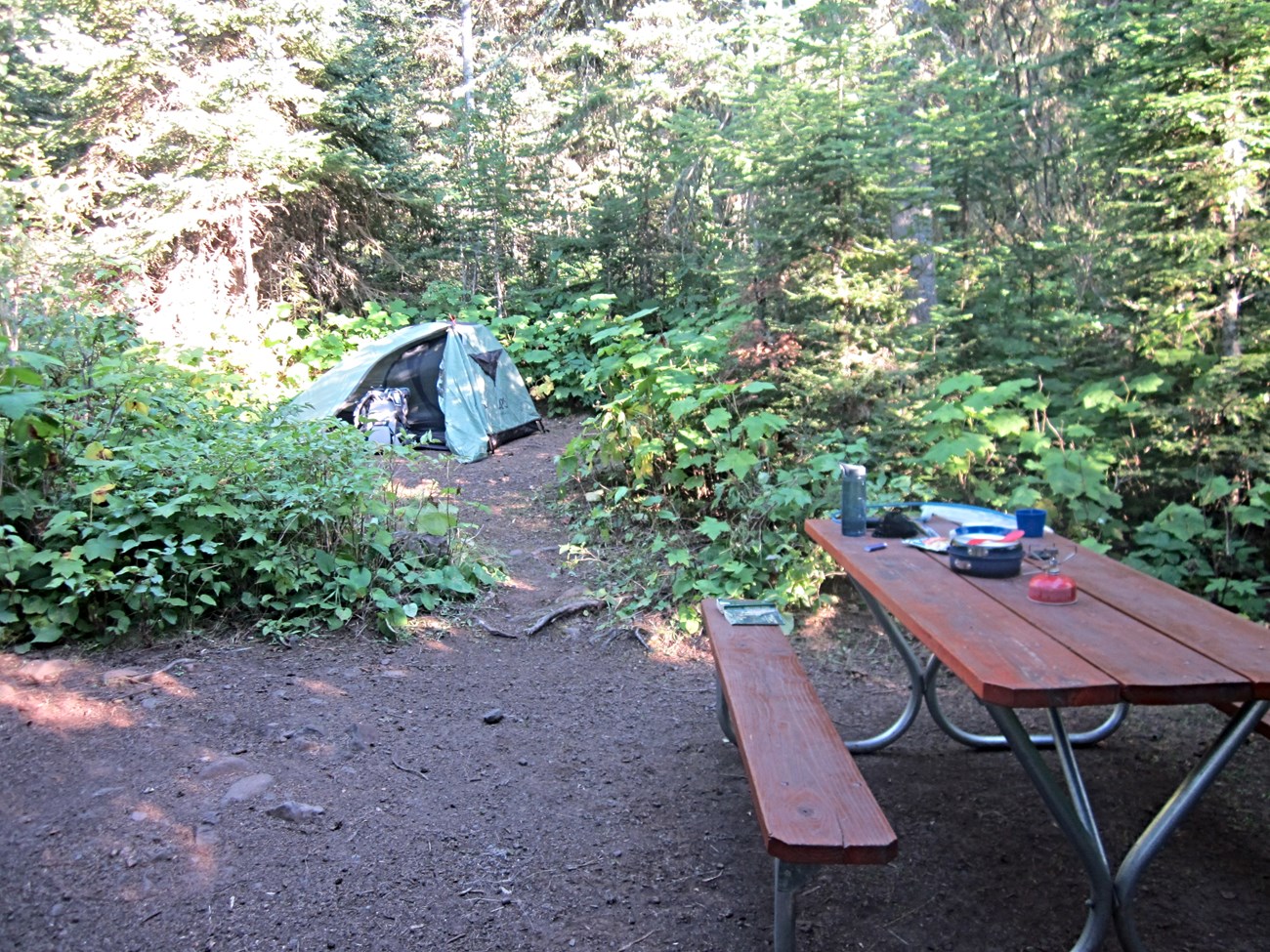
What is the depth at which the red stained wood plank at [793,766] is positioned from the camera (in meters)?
1.87

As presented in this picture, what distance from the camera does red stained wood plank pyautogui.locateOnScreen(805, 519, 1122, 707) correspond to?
1.78 metres

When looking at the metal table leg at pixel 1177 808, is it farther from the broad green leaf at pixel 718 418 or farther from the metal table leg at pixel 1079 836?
the broad green leaf at pixel 718 418

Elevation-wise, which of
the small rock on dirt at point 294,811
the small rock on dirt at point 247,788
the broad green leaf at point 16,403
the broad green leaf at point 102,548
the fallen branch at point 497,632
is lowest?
the fallen branch at point 497,632

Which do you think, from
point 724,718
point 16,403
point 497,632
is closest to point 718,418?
point 497,632

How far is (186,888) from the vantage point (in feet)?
8.05

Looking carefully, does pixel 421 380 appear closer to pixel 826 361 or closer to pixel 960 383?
pixel 826 361

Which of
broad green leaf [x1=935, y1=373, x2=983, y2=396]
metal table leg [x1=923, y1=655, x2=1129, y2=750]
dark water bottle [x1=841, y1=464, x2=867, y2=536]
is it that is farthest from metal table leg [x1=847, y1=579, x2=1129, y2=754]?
broad green leaf [x1=935, y1=373, x2=983, y2=396]

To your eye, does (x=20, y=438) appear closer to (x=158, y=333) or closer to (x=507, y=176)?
(x=158, y=333)

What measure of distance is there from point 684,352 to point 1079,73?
3.92 metres

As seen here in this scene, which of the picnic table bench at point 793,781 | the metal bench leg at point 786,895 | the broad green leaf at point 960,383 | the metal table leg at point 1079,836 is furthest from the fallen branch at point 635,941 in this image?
the broad green leaf at point 960,383

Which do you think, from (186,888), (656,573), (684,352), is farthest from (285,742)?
(684,352)

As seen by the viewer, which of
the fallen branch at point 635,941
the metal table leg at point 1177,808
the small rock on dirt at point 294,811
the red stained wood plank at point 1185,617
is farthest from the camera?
the small rock on dirt at point 294,811

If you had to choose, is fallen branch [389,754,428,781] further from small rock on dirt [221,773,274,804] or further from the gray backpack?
the gray backpack

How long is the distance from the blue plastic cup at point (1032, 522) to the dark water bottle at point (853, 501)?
1.77ft
